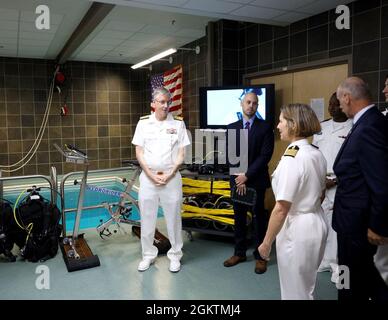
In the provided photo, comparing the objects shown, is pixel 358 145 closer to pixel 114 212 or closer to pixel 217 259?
pixel 217 259

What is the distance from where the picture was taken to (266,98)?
4211mm

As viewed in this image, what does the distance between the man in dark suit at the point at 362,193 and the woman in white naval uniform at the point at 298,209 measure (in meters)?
0.13

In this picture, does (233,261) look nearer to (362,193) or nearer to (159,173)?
(159,173)

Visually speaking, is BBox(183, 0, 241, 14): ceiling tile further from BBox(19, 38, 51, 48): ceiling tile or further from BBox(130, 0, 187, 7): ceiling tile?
BBox(19, 38, 51, 48): ceiling tile

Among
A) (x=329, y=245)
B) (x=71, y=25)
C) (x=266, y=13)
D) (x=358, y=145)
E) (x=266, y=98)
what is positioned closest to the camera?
(x=358, y=145)

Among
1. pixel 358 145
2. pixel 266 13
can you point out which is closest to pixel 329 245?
pixel 358 145

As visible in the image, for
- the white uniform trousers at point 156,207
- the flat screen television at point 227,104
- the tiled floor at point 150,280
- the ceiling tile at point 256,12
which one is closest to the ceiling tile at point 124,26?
the flat screen television at point 227,104

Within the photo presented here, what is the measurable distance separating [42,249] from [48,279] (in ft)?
1.63

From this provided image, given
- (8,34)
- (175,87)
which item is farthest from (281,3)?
(8,34)

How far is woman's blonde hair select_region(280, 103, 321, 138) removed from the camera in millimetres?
1857

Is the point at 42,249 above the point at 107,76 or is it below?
below

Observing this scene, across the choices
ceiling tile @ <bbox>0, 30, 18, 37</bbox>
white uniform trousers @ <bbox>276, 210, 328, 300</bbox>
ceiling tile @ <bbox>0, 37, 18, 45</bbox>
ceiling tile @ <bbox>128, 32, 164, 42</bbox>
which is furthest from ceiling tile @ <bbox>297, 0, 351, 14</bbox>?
ceiling tile @ <bbox>0, 37, 18, 45</bbox>

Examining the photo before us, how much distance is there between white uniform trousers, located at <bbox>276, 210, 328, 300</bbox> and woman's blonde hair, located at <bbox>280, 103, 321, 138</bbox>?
438mm

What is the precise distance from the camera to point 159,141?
3.04 meters
